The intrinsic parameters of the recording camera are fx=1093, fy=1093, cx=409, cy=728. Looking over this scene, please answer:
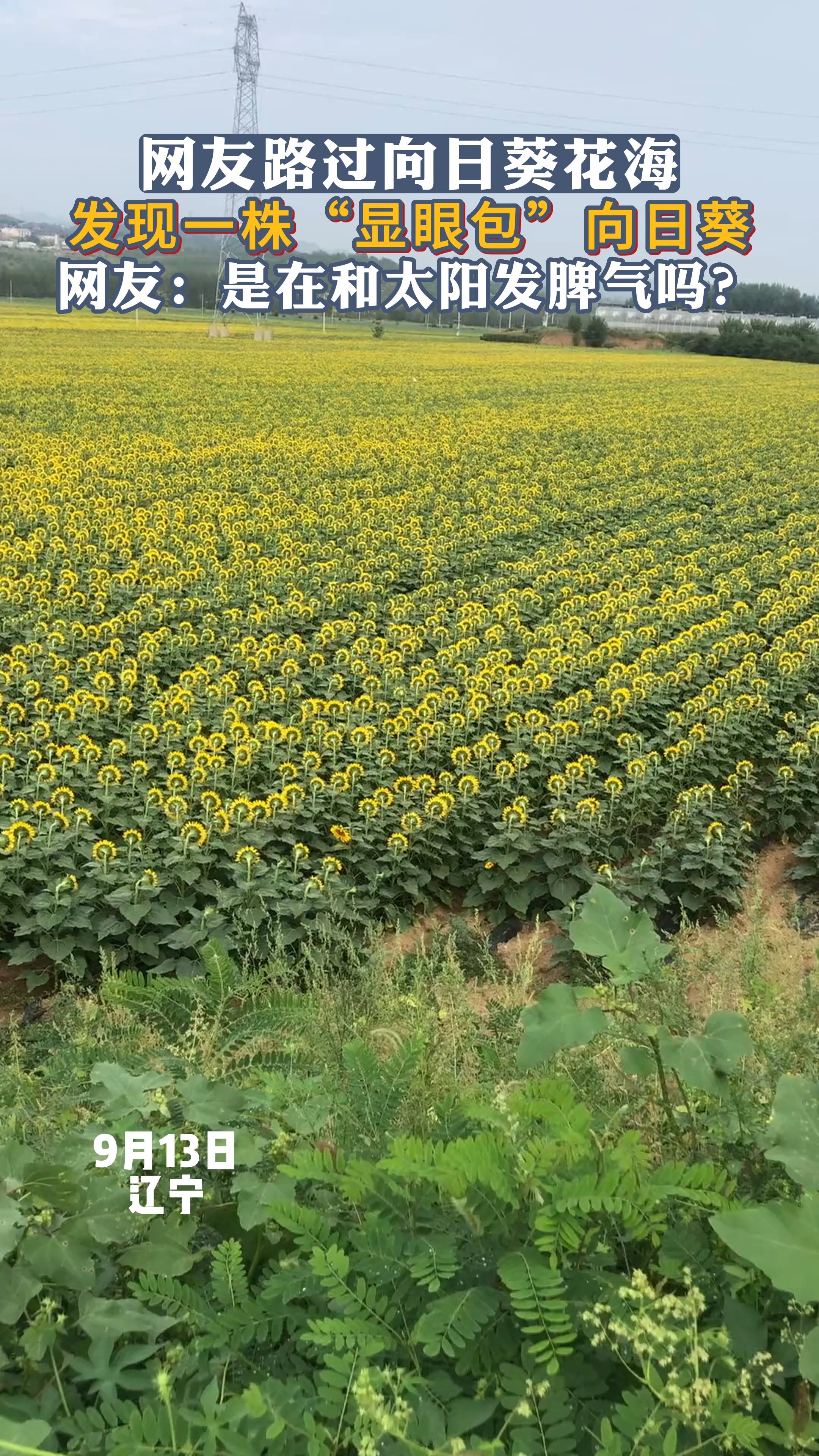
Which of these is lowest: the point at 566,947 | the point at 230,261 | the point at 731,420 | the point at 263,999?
the point at 566,947

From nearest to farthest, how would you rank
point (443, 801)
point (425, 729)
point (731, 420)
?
1. point (443, 801)
2. point (425, 729)
3. point (731, 420)

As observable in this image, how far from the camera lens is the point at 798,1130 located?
147 centimetres

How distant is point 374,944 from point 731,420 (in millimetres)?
22844

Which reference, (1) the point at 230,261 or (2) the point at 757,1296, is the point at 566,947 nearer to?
(2) the point at 757,1296

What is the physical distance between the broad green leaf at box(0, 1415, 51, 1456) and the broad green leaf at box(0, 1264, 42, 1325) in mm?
220

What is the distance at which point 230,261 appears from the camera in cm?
2500

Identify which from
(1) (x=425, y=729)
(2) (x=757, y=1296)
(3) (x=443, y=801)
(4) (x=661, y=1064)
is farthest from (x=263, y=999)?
(1) (x=425, y=729)

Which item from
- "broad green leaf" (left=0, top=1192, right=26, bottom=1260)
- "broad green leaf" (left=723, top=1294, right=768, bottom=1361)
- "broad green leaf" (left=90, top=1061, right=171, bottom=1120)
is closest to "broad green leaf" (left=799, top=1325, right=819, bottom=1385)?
"broad green leaf" (left=723, top=1294, right=768, bottom=1361)

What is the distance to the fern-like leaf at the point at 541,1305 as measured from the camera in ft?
4.36

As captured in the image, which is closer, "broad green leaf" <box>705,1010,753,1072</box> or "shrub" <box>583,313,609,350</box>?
"broad green leaf" <box>705,1010,753,1072</box>

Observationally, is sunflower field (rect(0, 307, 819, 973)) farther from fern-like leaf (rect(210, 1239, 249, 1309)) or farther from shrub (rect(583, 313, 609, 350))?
shrub (rect(583, 313, 609, 350))

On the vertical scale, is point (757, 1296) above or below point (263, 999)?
above

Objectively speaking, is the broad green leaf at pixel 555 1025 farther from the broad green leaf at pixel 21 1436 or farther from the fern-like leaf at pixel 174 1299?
the broad green leaf at pixel 21 1436

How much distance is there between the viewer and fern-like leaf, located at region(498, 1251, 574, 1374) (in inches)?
52.4
